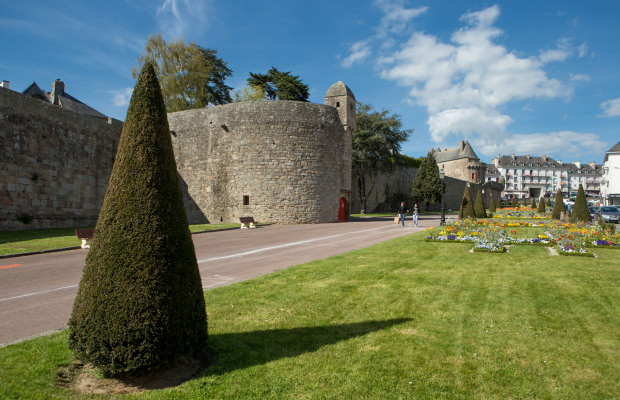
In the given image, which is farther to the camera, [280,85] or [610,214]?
[280,85]

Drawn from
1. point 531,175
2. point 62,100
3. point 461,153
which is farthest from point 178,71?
point 531,175

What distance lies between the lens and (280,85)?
43438 millimetres

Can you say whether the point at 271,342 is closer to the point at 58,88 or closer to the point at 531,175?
the point at 58,88

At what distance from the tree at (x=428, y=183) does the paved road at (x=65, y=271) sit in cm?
3297

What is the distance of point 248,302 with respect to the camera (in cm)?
594

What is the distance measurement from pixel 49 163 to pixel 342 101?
61.1 feet

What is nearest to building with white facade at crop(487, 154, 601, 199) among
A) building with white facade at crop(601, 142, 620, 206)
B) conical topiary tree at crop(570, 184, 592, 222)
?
building with white facade at crop(601, 142, 620, 206)

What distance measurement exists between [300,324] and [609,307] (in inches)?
186

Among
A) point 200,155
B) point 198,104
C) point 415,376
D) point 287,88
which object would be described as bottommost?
point 415,376

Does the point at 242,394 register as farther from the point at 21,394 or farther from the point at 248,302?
the point at 248,302

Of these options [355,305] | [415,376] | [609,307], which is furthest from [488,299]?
[415,376]

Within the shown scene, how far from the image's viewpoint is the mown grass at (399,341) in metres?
3.35

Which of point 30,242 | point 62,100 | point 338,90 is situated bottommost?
point 30,242

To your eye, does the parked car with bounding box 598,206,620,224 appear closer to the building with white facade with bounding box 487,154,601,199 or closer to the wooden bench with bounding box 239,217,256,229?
the wooden bench with bounding box 239,217,256,229
